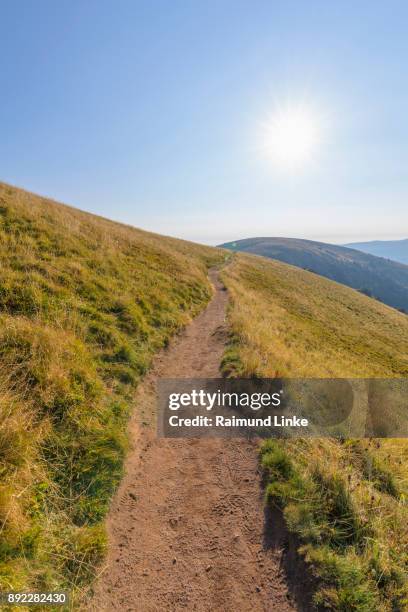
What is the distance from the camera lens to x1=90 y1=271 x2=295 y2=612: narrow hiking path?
3.59m

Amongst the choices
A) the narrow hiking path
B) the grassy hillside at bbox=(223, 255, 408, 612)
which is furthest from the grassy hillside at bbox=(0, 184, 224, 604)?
the grassy hillside at bbox=(223, 255, 408, 612)

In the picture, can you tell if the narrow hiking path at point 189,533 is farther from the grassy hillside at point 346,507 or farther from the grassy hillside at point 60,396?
the grassy hillside at point 346,507

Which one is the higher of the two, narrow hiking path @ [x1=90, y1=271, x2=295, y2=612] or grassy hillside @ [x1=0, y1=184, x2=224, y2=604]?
grassy hillside @ [x1=0, y1=184, x2=224, y2=604]

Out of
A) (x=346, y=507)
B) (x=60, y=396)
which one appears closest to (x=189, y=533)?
(x=346, y=507)

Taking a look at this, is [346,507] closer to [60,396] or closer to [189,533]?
[189,533]

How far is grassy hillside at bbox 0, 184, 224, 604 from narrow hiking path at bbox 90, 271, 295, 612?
1.43 feet

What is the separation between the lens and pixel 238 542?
166 inches

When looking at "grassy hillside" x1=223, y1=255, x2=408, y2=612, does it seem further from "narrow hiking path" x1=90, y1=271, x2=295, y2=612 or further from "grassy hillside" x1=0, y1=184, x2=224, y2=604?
"grassy hillside" x1=0, y1=184, x2=224, y2=604

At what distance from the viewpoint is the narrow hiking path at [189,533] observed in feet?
11.8

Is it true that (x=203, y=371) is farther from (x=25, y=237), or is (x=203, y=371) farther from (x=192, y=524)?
(x=25, y=237)

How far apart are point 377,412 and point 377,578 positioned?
5888 mm

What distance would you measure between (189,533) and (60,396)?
3277 mm

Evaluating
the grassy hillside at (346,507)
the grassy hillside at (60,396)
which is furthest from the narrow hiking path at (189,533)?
the grassy hillside at (346,507)

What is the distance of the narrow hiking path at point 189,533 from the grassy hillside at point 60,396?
43 centimetres
